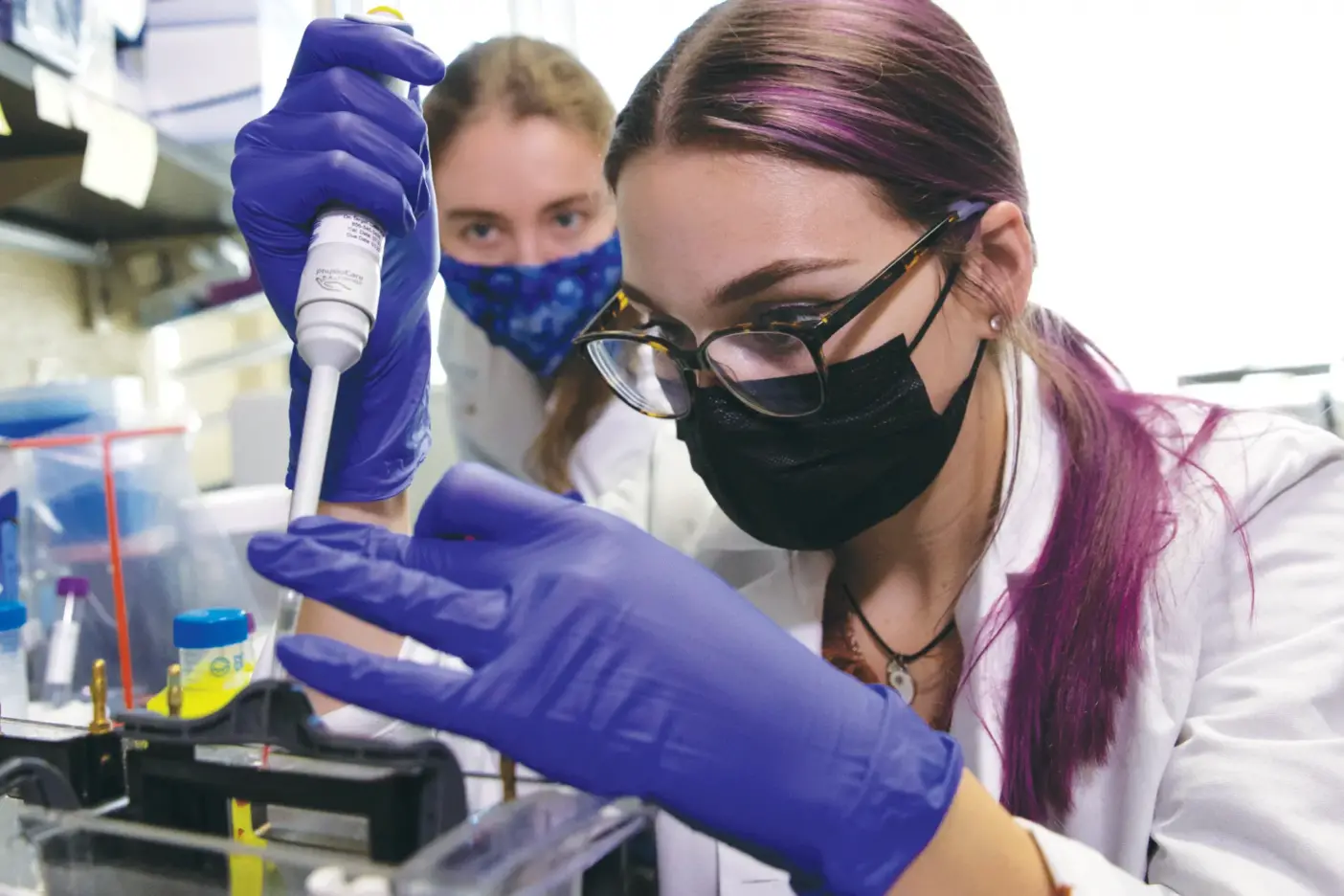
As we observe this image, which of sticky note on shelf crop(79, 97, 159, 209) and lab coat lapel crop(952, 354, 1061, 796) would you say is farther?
sticky note on shelf crop(79, 97, 159, 209)

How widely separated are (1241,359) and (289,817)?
71.3 inches

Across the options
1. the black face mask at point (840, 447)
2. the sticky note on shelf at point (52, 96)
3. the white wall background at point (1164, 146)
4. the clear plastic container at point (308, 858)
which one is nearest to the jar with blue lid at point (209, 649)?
the clear plastic container at point (308, 858)

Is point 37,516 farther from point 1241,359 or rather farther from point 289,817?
point 1241,359

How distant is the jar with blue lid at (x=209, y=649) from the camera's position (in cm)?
89

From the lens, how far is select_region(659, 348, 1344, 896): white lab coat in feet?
1.97

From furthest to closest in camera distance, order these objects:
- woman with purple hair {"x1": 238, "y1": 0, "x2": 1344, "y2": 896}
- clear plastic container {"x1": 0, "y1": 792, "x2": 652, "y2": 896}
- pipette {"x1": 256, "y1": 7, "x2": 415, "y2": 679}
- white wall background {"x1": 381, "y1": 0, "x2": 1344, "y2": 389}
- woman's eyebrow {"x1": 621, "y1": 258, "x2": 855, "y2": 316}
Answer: white wall background {"x1": 381, "y1": 0, "x2": 1344, "y2": 389}, woman's eyebrow {"x1": 621, "y1": 258, "x2": 855, "y2": 316}, pipette {"x1": 256, "y1": 7, "x2": 415, "y2": 679}, woman with purple hair {"x1": 238, "y1": 0, "x2": 1344, "y2": 896}, clear plastic container {"x1": 0, "y1": 792, "x2": 652, "y2": 896}

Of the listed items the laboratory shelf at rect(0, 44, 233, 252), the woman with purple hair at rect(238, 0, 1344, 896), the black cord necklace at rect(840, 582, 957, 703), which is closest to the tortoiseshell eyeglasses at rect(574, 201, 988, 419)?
the woman with purple hair at rect(238, 0, 1344, 896)

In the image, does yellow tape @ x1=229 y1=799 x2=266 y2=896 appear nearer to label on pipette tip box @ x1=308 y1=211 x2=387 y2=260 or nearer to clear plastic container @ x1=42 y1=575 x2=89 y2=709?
label on pipette tip box @ x1=308 y1=211 x2=387 y2=260

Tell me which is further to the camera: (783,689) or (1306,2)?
(1306,2)

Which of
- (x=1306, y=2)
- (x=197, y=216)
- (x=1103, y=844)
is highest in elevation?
(x=1306, y=2)

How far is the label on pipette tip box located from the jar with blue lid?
44 centimetres

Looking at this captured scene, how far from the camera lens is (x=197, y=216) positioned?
1.63 m

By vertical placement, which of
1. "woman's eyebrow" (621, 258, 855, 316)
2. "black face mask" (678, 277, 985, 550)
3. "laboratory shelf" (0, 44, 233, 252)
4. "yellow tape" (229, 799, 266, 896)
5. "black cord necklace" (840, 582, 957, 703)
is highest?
"laboratory shelf" (0, 44, 233, 252)

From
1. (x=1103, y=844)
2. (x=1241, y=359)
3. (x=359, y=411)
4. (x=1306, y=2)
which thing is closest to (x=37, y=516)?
(x=359, y=411)
